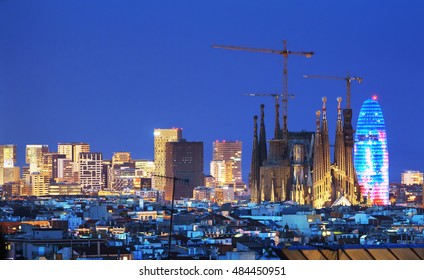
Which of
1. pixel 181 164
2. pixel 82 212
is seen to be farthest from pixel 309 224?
pixel 181 164

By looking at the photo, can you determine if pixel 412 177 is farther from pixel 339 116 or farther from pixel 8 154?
pixel 8 154

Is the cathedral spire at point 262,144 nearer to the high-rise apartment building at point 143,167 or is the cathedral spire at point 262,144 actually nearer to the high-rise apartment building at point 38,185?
the high-rise apartment building at point 38,185

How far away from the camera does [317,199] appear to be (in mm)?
48906

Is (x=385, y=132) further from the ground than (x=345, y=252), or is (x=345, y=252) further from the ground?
(x=385, y=132)

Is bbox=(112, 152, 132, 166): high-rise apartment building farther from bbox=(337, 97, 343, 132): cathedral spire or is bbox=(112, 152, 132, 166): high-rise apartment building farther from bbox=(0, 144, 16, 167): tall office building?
bbox=(0, 144, 16, 167): tall office building

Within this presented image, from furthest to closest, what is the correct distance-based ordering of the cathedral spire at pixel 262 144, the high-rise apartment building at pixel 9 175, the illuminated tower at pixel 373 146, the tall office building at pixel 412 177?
the illuminated tower at pixel 373 146 → the tall office building at pixel 412 177 → the cathedral spire at pixel 262 144 → the high-rise apartment building at pixel 9 175

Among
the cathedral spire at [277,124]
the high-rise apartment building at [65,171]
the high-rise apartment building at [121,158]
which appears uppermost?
the cathedral spire at [277,124]

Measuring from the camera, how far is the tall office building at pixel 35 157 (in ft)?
159

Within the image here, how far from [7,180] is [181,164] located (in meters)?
8.28

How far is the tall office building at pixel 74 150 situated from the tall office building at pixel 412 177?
41.9ft

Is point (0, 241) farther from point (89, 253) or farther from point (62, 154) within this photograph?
point (62, 154)

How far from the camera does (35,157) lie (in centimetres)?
5153

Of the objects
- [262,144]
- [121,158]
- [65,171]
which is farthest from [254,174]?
[65,171]

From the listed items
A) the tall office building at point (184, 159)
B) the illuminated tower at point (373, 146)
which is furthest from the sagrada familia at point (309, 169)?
the illuminated tower at point (373, 146)
